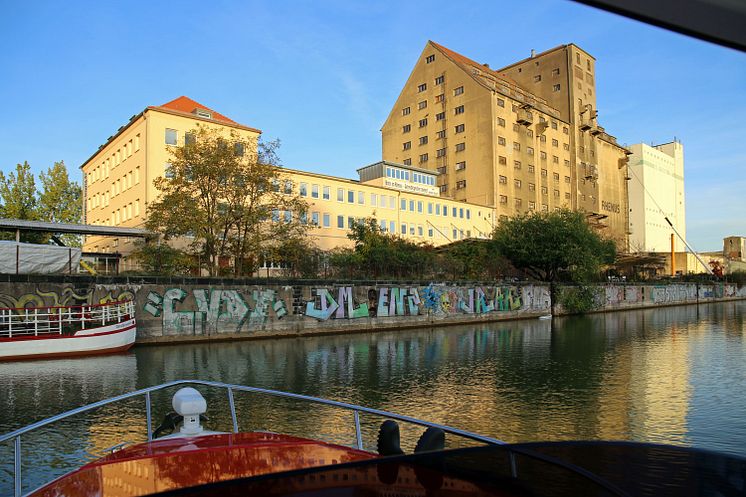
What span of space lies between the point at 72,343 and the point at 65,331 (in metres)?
1.66

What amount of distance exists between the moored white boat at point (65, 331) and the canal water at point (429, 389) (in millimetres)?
1126

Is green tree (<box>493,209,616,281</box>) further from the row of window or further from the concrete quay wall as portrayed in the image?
the row of window

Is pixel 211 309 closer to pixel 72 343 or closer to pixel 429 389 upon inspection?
pixel 72 343

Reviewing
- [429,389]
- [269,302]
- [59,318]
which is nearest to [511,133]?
[269,302]

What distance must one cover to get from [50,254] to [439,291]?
23.7 metres

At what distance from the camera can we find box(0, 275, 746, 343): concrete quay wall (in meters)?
24.9

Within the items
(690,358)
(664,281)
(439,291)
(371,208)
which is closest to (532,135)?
(664,281)

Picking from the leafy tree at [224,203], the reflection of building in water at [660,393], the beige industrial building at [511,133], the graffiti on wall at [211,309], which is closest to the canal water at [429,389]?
the reflection of building in water at [660,393]

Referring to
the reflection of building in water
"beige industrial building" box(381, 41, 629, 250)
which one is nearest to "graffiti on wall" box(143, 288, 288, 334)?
Answer: the reflection of building in water

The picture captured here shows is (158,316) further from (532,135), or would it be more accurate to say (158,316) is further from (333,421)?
(532,135)

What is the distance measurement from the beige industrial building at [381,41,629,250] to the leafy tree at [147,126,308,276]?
33705mm

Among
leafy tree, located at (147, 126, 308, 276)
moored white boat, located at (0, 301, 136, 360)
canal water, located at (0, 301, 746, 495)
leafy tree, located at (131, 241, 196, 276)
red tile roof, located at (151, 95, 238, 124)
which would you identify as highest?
red tile roof, located at (151, 95, 238, 124)

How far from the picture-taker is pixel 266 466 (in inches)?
153

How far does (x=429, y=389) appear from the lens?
13805mm
